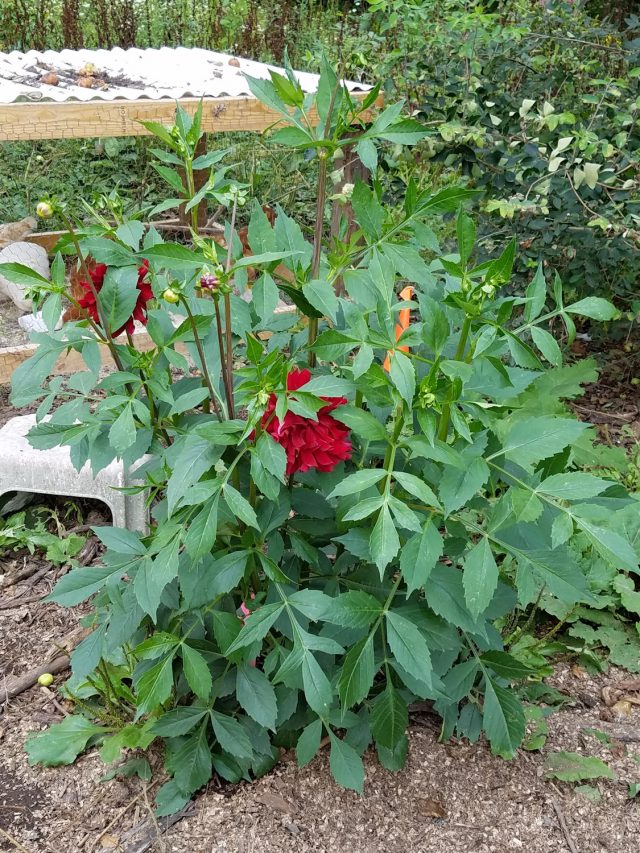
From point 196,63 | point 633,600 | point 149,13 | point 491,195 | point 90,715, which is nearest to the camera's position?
point 90,715

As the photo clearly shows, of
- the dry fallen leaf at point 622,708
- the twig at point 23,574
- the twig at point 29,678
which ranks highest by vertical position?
the dry fallen leaf at point 622,708

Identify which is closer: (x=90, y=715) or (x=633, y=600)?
(x=90, y=715)

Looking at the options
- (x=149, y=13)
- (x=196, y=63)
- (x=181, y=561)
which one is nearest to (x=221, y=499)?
(x=181, y=561)

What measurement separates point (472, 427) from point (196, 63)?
3544 millimetres

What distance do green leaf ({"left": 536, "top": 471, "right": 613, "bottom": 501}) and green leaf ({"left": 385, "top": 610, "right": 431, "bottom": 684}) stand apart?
0.99 feet

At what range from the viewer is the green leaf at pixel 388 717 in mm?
1402

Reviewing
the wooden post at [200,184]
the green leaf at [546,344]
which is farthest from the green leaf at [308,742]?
the wooden post at [200,184]

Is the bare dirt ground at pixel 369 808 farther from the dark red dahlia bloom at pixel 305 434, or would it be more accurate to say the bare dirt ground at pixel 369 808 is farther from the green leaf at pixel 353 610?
the dark red dahlia bloom at pixel 305 434

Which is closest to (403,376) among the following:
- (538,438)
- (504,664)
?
(538,438)

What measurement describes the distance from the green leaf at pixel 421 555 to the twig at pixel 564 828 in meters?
0.69

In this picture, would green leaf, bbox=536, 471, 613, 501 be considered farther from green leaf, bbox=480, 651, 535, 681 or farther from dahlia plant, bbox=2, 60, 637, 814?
green leaf, bbox=480, 651, 535, 681

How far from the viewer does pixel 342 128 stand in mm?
1214

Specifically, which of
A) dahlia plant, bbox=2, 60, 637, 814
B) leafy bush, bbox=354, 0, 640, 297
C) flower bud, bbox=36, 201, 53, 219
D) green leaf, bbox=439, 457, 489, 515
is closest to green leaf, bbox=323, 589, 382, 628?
dahlia plant, bbox=2, 60, 637, 814

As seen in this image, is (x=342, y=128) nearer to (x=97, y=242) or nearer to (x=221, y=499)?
(x=97, y=242)
